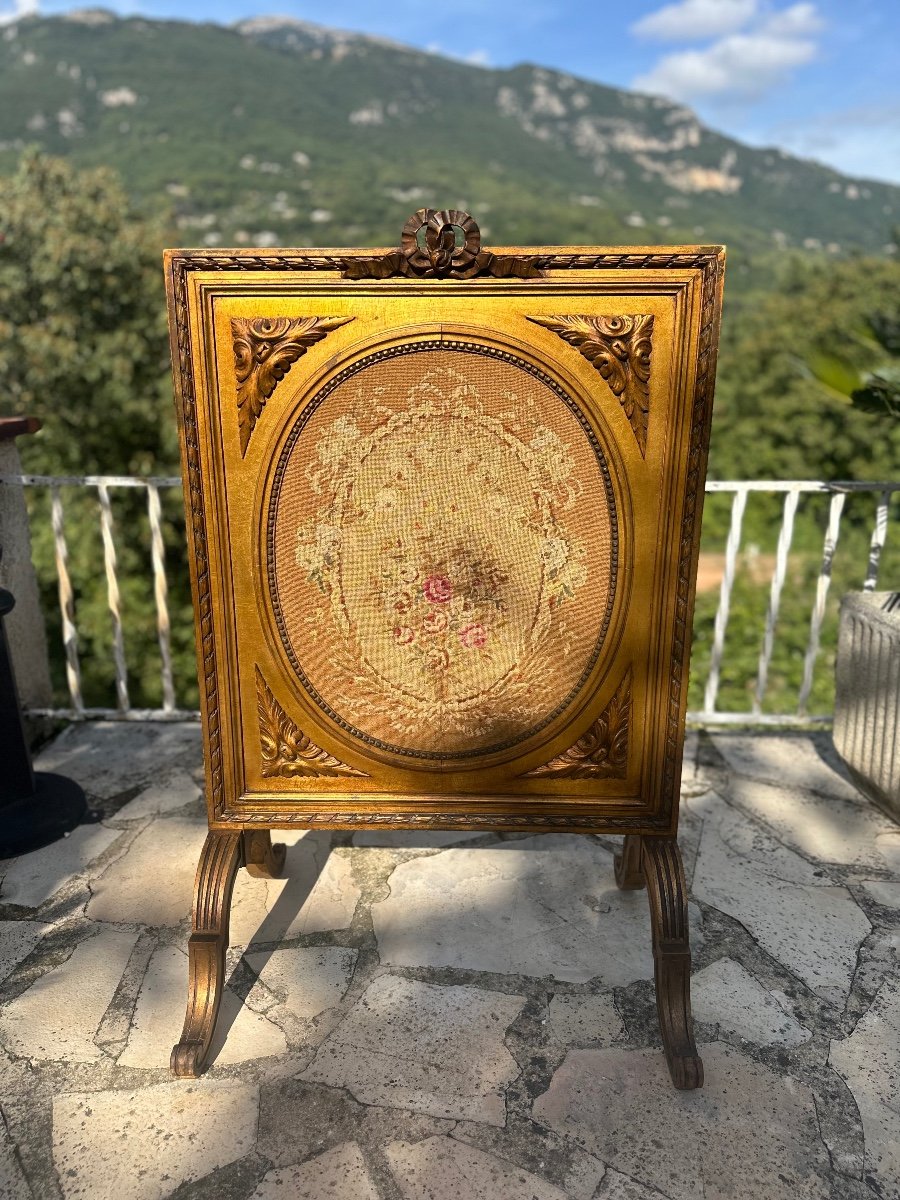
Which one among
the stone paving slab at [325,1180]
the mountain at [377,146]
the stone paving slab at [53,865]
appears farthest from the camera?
the mountain at [377,146]

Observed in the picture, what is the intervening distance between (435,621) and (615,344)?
64 centimetres

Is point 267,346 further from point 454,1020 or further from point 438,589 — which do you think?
point 454,1020

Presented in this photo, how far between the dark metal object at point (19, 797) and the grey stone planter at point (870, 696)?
8.61 feet

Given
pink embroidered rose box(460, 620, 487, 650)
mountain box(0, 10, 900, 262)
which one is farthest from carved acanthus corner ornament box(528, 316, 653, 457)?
mountain box(0, 10, 900, 262)

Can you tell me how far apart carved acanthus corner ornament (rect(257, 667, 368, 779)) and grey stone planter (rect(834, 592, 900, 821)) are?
5.98ft

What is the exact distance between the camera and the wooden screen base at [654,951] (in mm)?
1710

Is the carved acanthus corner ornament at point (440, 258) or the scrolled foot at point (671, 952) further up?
the carved acanthus corner ornament at point (440, 258)

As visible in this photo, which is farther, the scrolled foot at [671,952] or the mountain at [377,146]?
the mountain at [377,146]

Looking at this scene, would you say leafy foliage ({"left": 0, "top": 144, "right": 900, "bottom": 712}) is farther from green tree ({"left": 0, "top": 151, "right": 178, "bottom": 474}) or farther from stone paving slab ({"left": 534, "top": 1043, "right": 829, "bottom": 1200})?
stone paving slab ({"left": 534, "top": 1043, "right": 829, "bottom": 1200})

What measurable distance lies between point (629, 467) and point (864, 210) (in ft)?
285

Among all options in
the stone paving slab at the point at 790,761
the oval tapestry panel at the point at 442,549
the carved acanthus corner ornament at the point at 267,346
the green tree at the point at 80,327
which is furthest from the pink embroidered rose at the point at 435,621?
the green tree at the point at 80,327

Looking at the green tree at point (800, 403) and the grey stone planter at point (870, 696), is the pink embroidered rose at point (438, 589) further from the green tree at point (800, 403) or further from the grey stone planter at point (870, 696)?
the green tree at point (800, 403)

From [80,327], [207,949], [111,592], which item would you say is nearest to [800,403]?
[80,327]

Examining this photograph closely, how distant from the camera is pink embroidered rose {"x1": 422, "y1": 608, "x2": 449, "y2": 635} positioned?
1.67 meters
